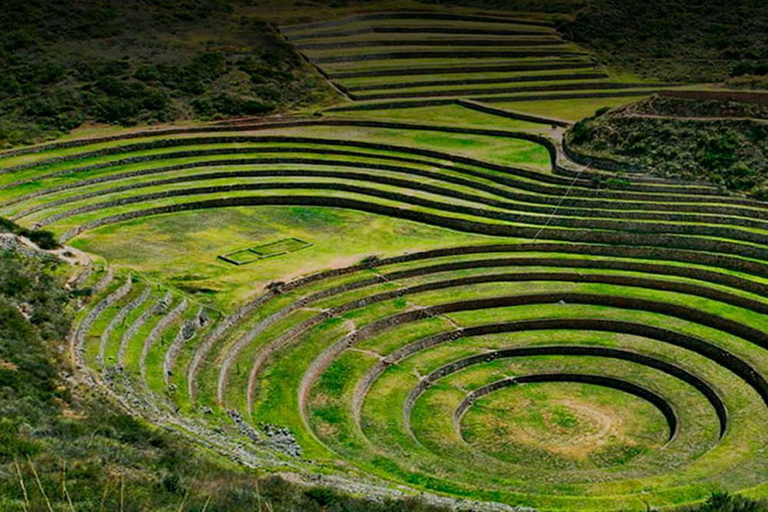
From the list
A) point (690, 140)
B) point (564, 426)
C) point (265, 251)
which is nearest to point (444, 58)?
point (690, 140)

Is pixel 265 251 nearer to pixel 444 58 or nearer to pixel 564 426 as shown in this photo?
pixel 564 426

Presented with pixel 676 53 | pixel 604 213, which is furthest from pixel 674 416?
pixel 676 53

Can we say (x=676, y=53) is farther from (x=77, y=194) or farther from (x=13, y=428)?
(x=13, y=428)

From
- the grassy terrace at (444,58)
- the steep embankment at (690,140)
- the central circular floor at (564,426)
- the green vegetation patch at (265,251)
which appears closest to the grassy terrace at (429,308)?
the central circular floor at (564,426)

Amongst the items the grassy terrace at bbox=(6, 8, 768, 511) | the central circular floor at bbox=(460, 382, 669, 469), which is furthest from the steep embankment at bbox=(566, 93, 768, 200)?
the central circular floor at bbox=(460, 382, 669, 469)

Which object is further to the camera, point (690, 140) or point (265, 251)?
point (690, 140)

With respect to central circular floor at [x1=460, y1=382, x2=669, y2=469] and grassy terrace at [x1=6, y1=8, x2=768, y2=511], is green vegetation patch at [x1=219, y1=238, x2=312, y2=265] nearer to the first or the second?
grassy terrace at [x1=6, y1=8, x2=768, y2=511]
